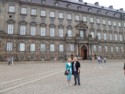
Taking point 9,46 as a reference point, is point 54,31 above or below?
above

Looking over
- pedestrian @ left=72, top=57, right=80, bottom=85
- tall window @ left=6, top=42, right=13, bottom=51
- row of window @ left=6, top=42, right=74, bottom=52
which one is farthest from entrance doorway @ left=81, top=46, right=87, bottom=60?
pedestrian @ left=72, top=57, right=80, bottom=85

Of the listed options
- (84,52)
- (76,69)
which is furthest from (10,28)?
(76,69)

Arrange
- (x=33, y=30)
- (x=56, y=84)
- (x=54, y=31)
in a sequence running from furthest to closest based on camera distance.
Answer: (x=54, y=31) → (x=33, y=30) → (x=56, y=84)

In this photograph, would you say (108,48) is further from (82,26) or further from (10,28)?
(10,28)

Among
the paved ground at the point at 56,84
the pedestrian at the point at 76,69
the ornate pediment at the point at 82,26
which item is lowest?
the paved ground at the point at 56,84

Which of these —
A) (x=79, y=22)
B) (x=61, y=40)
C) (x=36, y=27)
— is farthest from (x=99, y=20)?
(x=36, y=27)

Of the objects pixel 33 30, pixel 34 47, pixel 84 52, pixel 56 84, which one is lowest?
pixel 56 84

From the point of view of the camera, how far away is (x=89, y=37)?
4200 cm

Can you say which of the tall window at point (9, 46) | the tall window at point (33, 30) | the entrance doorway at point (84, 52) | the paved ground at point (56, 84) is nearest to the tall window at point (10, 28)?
the tall window at point (9, 46)

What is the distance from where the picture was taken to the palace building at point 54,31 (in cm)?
3488

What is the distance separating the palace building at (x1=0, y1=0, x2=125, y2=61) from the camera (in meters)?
34.9

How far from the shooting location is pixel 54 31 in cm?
3922

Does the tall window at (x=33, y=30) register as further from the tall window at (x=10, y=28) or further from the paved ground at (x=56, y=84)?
the paved ground at (x=56, y=84)

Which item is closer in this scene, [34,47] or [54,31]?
[34,47]
